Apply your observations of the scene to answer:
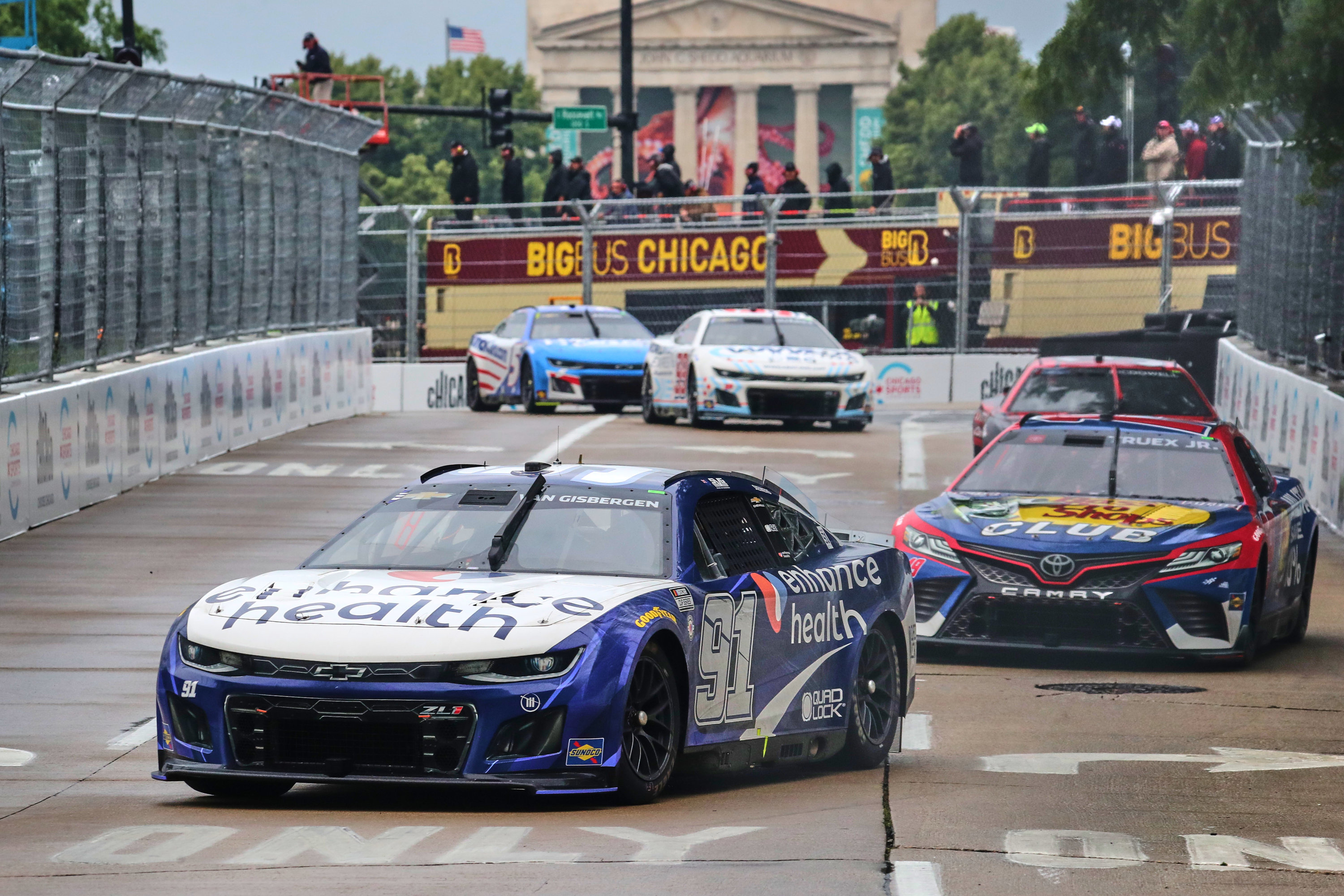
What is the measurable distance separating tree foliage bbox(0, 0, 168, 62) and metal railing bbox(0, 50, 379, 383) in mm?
35409

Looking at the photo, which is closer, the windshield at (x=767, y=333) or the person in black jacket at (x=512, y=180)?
the windshield at (x=767, y=333)

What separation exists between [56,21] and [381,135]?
17.2 meters

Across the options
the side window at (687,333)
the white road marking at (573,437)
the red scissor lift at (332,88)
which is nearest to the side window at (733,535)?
the white road marking at (573,437)

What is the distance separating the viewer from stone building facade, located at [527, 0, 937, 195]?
446ft

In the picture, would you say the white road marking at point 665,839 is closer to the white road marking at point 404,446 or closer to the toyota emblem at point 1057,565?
the toyota emblem at point 1057,565

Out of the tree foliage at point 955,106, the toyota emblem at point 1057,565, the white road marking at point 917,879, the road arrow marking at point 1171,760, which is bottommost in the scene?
the road arrow marking at point 1171,760

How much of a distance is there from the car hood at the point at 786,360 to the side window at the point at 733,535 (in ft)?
53.1

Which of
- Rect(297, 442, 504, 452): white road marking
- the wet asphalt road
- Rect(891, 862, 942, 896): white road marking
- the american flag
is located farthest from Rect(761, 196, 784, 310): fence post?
the american flag

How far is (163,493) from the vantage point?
18.3 metres

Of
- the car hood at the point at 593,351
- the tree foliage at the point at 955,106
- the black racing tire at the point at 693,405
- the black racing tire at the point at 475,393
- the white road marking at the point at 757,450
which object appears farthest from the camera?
the tree foliage at the point at 955,106

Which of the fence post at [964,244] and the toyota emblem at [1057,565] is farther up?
the fence post at [964,244]

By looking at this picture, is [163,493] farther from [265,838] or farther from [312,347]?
[265,838]

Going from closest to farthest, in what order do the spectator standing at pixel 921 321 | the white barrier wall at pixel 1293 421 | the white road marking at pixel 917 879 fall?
the white road marking at pixel 917 879
the white barrier wall at pixel 1293 421
the spectator standing at pixel 921 321

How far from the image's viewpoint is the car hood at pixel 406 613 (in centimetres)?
716
